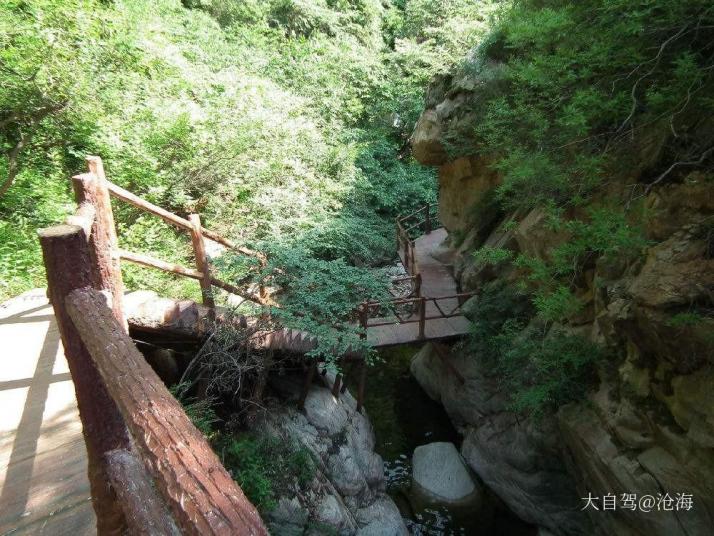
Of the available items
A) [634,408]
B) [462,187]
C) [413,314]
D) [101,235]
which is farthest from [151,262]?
[462,187]

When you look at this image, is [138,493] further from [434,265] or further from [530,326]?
[434,265]

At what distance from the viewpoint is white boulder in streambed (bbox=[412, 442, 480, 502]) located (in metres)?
7.01

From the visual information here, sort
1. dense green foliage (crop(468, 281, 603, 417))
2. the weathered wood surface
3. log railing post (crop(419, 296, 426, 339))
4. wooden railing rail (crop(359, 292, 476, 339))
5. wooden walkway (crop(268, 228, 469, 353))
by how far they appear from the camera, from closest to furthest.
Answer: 1. the weathered wood surface
2. dense green foliage (crop(468, 281, 603, 417))
3. wooden walkway (crop(268, 228, 469, 353))
4. wooden railing rail (crop(359, 292, 476, 339))
5. log railing post (crop(419, 296, 426, 339))

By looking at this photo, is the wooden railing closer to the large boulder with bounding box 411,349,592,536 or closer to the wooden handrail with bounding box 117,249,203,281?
the large boulder with bounding box 411,349,592,536

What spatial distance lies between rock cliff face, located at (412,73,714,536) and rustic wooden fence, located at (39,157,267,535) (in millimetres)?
3612

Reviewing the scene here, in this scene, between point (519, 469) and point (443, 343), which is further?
point (443, 343)

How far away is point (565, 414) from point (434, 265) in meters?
6.37

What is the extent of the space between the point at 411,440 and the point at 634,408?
4.87 meters

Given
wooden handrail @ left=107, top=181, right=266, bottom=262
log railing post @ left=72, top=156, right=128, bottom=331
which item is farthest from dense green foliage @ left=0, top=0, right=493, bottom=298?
log railing post @ left=72, top=156, right=128, bottom=331

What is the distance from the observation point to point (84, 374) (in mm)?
1933

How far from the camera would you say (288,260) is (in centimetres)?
552

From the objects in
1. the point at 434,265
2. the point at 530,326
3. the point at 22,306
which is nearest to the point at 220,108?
the point at 22,306

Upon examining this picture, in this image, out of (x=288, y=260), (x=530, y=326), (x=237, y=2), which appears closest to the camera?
(x=288, y=260)

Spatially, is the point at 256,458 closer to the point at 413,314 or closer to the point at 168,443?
the point at 168,443
